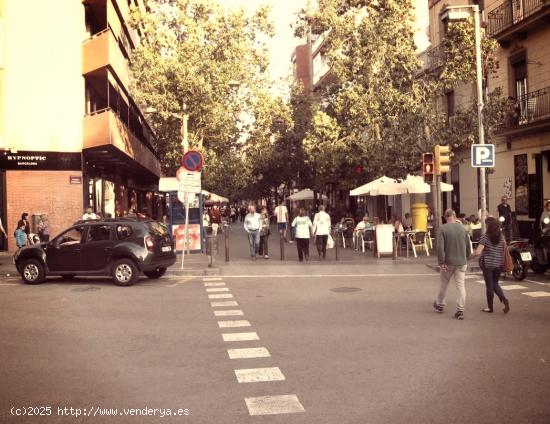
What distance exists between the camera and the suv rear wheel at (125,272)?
14141 mm

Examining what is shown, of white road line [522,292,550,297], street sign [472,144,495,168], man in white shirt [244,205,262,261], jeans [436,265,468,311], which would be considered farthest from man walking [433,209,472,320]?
man in white shirt [244,205,262,261]

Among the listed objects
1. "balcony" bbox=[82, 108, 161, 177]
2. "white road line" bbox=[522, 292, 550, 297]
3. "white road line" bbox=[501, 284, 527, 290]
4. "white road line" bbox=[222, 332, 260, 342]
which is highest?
"balcony" bbox=[82, 108, 161, 177]

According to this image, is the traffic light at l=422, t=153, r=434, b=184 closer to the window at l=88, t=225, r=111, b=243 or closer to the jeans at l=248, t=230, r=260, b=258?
the jeans at l=248, t=230, r=260, b=258

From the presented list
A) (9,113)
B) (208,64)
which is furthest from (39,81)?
(208,64)

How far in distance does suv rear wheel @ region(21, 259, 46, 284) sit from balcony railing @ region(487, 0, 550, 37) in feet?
57.8

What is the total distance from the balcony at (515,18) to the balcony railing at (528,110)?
2.36m

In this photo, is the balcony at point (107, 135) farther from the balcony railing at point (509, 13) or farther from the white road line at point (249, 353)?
the white road line at point (249, 353)

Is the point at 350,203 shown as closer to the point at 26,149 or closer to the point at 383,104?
the point at 383,104

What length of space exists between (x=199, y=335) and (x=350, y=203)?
4124 centimetres

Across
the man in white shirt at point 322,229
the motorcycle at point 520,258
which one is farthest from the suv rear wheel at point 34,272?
the motorcycle at point 520,258

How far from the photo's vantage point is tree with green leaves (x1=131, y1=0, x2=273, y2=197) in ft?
99.9

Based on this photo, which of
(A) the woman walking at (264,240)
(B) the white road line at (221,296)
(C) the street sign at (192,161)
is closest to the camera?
(B) the white road line at (221,296)

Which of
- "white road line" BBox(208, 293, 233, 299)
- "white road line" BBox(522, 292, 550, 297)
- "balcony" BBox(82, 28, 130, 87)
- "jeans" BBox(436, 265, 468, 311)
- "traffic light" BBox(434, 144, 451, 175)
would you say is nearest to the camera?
"jeans" BBox(436, 265, 468, 311)

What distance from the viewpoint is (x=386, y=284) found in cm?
1388
